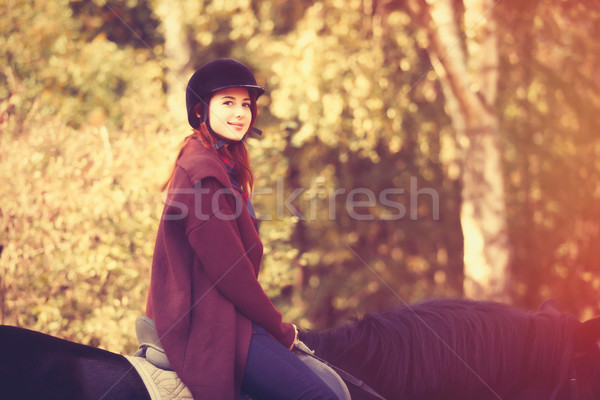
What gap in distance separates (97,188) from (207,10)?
5.47 m

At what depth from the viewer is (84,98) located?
10188mm

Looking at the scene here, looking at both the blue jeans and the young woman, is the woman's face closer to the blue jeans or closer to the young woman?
the young woman

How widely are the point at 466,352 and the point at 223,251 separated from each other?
1.14 metres

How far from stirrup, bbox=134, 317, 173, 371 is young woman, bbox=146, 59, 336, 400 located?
2.3 inches

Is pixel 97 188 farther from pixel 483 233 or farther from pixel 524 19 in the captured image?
pixel 524 19

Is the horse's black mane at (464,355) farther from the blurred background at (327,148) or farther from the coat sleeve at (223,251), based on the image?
the blurred background at (327,148)

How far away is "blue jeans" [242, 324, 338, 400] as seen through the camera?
7.56ft

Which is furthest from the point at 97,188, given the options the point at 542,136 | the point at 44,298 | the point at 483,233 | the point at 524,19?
the point at 542,136

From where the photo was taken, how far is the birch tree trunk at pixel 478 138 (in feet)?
23.8

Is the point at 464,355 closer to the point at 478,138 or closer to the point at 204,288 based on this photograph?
the point at 204,288

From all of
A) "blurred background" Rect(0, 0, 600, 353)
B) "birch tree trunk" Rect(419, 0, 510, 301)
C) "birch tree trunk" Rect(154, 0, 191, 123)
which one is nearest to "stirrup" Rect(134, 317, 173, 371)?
"blurred background" Rect(0, 0, 600, 353)

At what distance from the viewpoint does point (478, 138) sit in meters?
7.45

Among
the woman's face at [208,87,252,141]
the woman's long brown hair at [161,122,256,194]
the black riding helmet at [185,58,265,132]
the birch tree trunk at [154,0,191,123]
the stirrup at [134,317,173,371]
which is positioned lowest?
the stirrup at [134,317,173,371]

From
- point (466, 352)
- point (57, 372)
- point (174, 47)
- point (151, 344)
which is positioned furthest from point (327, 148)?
point (57, 372)
